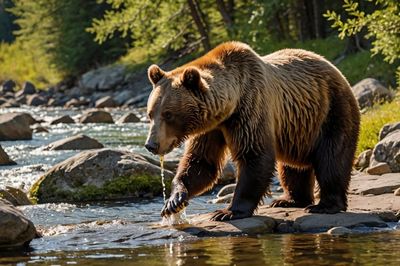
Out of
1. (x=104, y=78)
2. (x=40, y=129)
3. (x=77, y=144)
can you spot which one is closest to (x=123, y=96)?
(x=104, y=78)

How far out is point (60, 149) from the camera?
15859mm

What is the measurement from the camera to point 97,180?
11.0 metres

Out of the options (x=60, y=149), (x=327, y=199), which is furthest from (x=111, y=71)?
(x=327, y=199)

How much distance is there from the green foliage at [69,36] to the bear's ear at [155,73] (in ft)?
115

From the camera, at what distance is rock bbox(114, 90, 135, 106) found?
111 feet

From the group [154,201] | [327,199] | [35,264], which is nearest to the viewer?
[35,264]

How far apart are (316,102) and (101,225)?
8.14 feet

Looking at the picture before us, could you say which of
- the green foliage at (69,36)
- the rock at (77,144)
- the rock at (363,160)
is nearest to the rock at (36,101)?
the green foliage at (69,36)

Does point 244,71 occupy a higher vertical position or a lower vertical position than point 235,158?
higher

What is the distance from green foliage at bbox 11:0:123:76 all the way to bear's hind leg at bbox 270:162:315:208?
34.0 metres

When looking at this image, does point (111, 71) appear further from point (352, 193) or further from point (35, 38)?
point (352, 193)

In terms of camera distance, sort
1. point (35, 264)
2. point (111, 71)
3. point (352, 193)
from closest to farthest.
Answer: point (35, 264) < point (352, 193) < point (111, 71)

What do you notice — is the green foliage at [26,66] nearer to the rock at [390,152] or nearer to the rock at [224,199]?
the rock at [224,199]

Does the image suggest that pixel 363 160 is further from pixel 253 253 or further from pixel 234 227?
pixel 253 253
